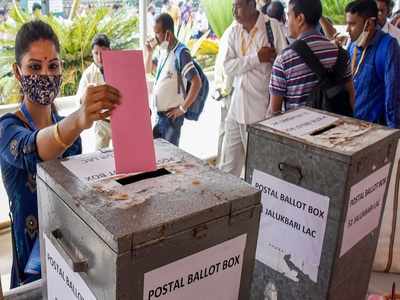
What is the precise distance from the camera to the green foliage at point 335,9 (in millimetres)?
4977

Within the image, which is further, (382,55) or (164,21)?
(164,21)

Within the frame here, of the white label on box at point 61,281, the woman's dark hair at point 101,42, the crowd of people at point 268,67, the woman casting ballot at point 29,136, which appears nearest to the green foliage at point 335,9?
the crowd of people at point 268,67

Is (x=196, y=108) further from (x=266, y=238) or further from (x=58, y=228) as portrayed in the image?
(x=58, y=228)

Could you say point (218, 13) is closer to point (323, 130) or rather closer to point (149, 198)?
point (323, 130)

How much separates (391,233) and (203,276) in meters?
1.19

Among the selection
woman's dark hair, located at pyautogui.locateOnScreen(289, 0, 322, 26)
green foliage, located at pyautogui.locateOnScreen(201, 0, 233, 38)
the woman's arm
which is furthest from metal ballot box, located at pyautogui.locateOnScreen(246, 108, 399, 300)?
green foliage, located at pyautogui.locateOnScreen(201, 0, 233, 38)

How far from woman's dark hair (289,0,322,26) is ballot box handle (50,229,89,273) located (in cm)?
187

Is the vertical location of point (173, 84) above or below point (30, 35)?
below

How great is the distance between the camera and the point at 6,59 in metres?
3.04

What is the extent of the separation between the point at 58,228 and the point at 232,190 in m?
0.26

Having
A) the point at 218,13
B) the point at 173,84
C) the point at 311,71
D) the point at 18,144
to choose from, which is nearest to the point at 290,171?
Result: the point at 18,144

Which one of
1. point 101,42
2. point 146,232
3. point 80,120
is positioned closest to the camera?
point 146,232

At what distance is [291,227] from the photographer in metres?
1.00

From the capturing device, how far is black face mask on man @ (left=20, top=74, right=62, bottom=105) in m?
1.16
